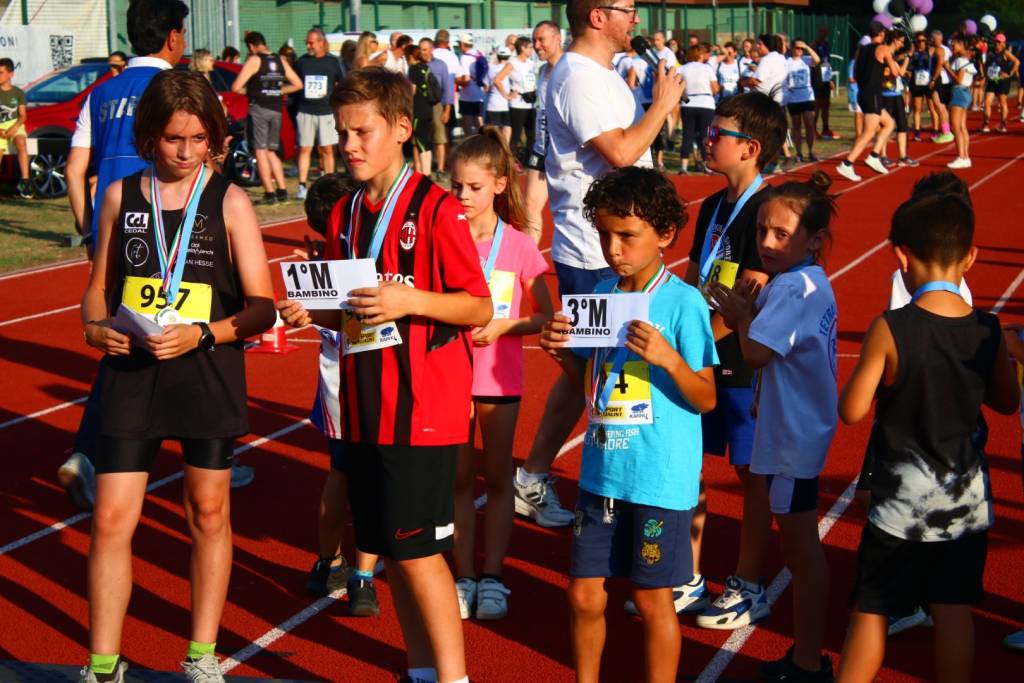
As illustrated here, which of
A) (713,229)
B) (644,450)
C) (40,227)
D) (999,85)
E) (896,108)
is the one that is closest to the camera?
(644,450)

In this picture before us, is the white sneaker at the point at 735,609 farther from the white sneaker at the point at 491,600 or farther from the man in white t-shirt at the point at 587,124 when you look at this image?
the man in white t-shirt at the point at 587,124

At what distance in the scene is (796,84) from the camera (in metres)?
21.5

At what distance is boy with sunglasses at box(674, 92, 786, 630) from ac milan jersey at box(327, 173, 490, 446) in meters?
1.20

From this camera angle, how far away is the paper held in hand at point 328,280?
356 centimetres

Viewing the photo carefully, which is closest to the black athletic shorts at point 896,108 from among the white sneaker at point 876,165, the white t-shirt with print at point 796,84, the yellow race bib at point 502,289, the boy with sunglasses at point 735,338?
the white sneaker at point 876,165

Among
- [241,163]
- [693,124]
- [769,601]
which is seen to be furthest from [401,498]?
[693,124]

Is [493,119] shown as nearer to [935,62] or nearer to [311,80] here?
[311,80]

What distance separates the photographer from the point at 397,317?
3613mm

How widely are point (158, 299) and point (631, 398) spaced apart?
58.9 inches

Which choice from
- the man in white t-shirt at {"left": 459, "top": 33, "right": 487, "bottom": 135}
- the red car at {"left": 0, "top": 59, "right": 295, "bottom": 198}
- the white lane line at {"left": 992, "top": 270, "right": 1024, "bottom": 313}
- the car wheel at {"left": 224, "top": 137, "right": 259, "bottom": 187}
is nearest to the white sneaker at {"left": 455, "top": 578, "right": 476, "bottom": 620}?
the white lane line at {"left": 992, "top": 270, "right": 1024, "bottom": 313}

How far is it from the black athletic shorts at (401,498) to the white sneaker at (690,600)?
4.58 ft

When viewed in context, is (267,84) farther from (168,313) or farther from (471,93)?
(168,313)

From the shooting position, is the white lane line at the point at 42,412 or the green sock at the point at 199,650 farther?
the white lane line at the point at 42,412

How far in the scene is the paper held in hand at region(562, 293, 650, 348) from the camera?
142 inches
